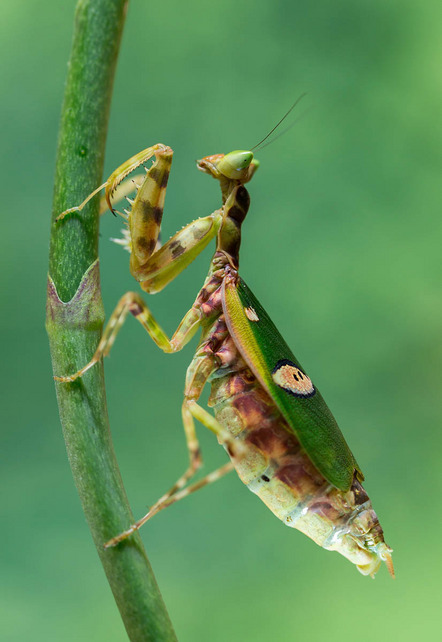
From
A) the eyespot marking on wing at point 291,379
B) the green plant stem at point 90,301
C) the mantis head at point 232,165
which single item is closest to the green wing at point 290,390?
the eyespot marking on wing at point 291,379

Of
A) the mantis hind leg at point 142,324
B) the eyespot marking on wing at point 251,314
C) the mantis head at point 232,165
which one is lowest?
the eyespot marking on wing at point 251,314

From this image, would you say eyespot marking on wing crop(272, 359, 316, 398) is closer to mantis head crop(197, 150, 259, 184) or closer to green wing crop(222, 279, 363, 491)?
green wing crop(222, 279, 363, 491)

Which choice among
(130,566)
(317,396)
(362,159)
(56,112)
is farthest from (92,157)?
(362,159)

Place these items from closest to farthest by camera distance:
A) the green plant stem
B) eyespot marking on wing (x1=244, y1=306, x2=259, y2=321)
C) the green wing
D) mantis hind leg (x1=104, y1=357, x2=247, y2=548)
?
1. the green plant stem
2. mantis hind leg (x1=104, y1=357, x2=247, y2=548)
3. the green wing
4. eyespot marking on wing (x1=244, y1=306, x2=259, y2=321)

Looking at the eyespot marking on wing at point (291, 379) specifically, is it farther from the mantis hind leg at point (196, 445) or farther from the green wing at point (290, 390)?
the mantis hind leg at point (196, 445)

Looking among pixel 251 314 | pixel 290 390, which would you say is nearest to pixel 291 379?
pixel 290 390

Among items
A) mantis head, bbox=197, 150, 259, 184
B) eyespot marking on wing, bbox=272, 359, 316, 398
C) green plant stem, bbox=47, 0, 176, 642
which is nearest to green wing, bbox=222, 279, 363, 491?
eyespot marking on wing, bbox=272, 359, 316, 398

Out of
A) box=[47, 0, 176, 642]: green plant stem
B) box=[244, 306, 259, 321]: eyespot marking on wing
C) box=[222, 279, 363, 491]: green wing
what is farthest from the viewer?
box=[244, 306, 259, 321]: eyespot marking on wing
